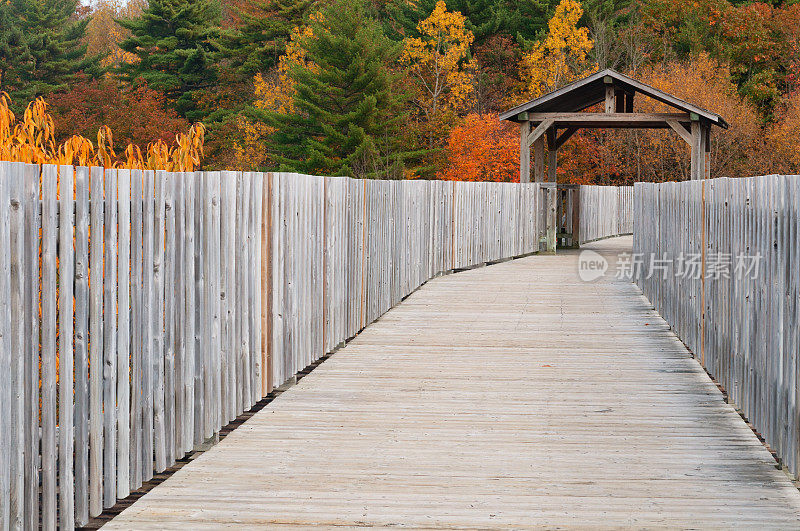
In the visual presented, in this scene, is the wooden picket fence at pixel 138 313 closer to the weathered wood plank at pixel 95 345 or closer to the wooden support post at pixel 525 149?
the weathered wood plank at pixel 95 345

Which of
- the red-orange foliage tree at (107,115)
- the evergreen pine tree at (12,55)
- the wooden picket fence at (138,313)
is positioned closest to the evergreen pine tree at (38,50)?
the evergreen pine tree at (12,55)

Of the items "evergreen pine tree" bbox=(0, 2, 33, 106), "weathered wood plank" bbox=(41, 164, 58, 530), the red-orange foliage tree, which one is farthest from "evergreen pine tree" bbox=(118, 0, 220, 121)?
"weathered wood plank" bbox=(41, 164, 58, 530)

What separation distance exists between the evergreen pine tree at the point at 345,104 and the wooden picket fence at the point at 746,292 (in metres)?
34.1

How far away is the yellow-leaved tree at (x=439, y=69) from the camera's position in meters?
50.7

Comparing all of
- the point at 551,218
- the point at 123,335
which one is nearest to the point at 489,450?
the point at 123,335

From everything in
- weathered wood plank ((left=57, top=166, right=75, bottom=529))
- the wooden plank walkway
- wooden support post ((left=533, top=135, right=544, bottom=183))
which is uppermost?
wooden support post ((left=533, top=135, right=544, bottom=183))

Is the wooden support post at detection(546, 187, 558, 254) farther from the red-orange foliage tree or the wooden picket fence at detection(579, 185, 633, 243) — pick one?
the red-orange foliage tree

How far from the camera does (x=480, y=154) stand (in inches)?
1925

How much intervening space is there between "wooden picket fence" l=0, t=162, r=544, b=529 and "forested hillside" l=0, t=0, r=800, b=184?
34970mm

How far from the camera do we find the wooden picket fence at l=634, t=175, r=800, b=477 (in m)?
5.46

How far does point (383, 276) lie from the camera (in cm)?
1215

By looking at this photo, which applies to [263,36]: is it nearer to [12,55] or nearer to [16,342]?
[12,55]

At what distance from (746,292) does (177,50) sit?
51.3 metres

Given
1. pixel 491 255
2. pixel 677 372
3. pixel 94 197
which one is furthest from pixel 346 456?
pixel 491 255
